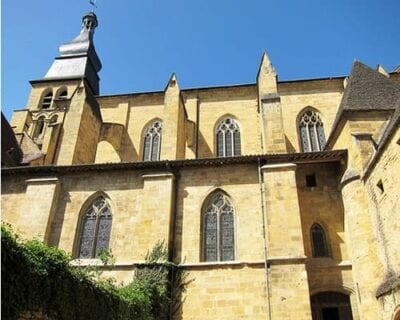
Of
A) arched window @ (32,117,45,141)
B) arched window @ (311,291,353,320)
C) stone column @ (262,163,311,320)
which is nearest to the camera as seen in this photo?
stone column @ (262,163,311,320)

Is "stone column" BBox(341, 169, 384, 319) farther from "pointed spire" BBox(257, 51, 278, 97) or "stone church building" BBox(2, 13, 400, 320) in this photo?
"pointed spire" BBox(257, 51, 278, 97)

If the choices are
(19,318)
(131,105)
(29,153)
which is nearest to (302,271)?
(19,318)

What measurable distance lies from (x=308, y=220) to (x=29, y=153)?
1434cm

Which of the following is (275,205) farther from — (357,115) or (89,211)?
(89,211)

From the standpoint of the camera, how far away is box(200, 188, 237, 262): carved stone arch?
11.5m

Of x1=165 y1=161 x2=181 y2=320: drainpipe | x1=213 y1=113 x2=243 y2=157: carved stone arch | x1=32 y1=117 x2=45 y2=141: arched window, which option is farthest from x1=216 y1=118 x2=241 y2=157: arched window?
x1=32 y1=117 x2=45 y2=141: arched window

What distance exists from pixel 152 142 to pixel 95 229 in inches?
285

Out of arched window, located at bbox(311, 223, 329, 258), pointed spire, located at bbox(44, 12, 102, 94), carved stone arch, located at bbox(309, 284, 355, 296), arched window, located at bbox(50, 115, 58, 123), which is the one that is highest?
pointed spire, located at bbox(44, 12, 102, 94)

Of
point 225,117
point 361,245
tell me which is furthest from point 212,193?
point 225,117

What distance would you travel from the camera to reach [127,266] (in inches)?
440

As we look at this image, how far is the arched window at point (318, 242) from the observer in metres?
11.7

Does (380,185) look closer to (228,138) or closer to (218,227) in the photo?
(218,227)

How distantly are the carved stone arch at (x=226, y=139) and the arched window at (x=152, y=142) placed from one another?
9.90 ft

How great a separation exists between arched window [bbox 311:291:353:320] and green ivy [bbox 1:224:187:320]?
4.54 metres
